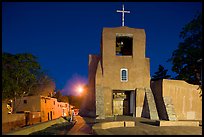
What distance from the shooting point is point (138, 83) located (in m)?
25.7

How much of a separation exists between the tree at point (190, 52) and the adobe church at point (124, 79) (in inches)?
502

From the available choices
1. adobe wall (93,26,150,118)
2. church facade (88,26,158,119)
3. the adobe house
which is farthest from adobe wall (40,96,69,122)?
adobe wall (93,26,150,118)

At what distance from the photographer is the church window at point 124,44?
26.4 metres

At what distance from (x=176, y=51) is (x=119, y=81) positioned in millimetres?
14692

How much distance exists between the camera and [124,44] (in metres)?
29.3

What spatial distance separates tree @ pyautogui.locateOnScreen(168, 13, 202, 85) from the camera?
33.8 ft

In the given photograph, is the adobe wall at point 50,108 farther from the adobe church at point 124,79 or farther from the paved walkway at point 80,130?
the paved walkway at point 80,130

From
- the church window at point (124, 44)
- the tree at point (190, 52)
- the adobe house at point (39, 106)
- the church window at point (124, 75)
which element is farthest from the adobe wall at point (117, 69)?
the tree at point (190, 52)

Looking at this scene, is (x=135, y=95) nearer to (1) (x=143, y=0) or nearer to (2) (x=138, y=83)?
(2) (x=138, y=83)

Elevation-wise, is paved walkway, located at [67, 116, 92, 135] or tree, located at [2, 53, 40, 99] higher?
tree, located at [2, 53, 40, 99]

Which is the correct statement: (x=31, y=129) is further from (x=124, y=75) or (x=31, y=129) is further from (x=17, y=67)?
(x=124, y=75)

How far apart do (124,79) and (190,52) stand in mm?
15331

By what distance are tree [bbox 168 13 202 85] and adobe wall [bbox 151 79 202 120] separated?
1284 cm

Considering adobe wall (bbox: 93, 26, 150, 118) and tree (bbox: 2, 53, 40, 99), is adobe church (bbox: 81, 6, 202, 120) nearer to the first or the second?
adobe wall (bbox: 93, 26, 150, 118)
